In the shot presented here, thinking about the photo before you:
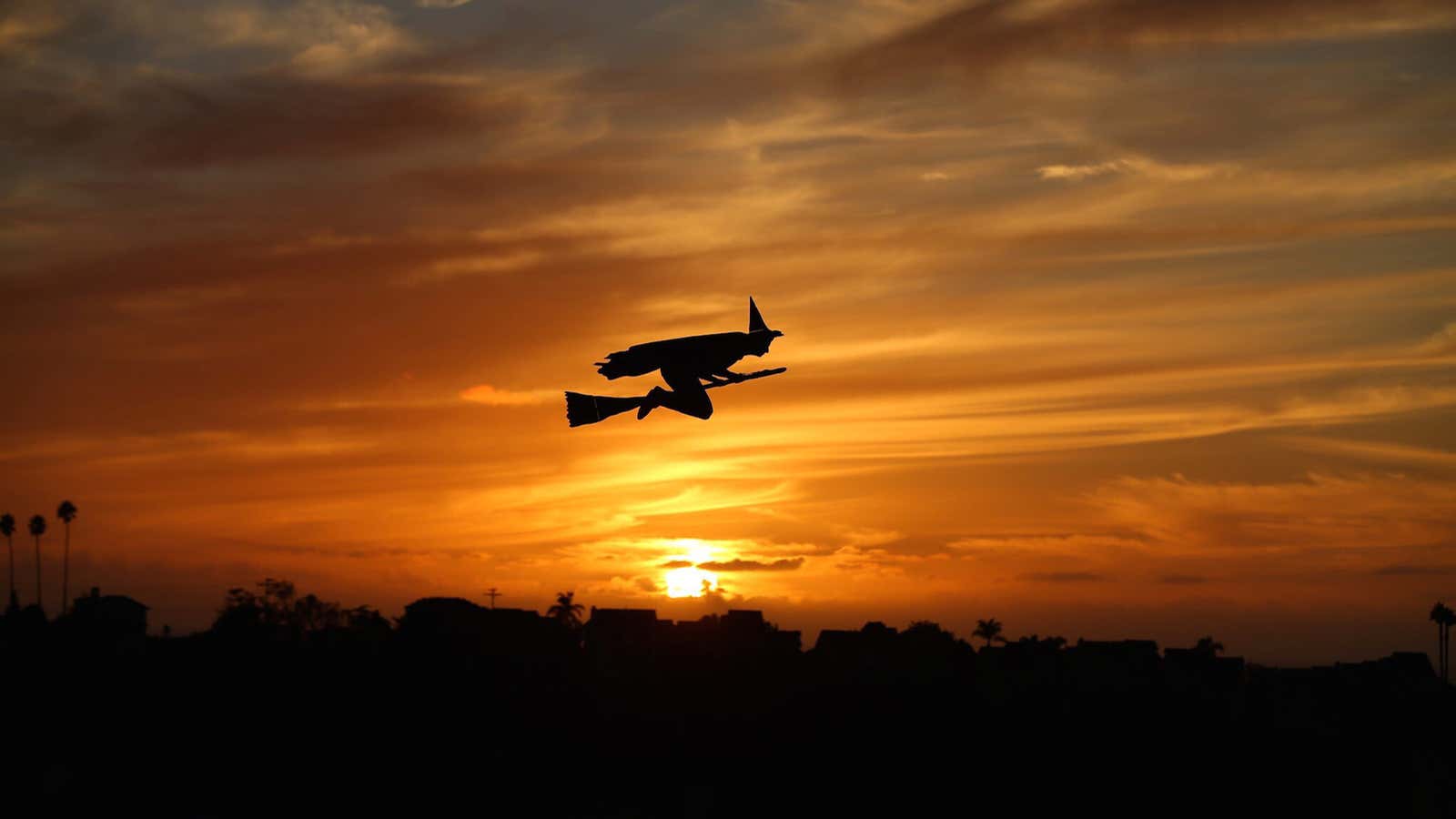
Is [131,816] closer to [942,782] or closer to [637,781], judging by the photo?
[637,781]

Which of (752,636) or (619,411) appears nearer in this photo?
(619,411)

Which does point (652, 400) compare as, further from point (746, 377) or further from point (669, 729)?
point (669, 729)

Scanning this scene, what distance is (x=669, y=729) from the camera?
11238 centimetres

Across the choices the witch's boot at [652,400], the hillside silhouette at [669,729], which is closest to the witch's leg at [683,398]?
the witch's boot at [652,400]

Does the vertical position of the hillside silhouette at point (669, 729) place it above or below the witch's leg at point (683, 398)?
below

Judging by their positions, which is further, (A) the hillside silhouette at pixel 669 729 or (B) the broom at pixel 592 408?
(A) the hillside silhouette at pixel 669 729

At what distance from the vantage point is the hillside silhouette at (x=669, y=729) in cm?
9606

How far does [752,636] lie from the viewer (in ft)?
456

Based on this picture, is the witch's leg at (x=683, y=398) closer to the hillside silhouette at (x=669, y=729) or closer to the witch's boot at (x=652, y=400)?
the witch's boot at (x=652, y=400)

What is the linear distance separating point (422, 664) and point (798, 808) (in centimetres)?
3811

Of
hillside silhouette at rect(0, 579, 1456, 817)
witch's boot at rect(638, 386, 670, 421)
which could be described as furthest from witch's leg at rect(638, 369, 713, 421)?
hillside silhouette at rect(0, 579, 1456, 817)

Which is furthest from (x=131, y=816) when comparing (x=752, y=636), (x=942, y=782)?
(x=752, y=636)

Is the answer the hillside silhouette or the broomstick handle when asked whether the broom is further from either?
the hillside silhouette

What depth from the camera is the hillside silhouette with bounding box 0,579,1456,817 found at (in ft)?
315
